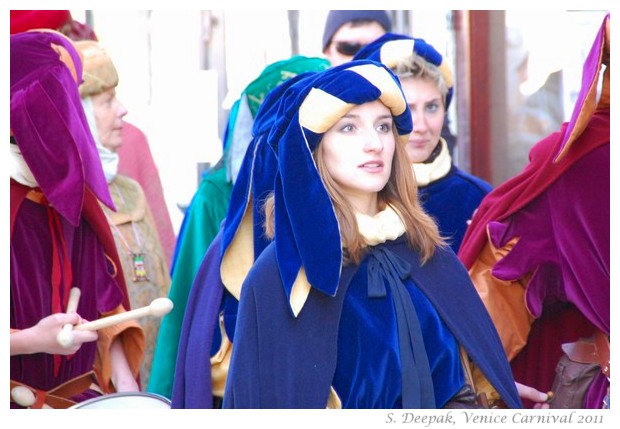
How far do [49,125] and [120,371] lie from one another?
3.22ft

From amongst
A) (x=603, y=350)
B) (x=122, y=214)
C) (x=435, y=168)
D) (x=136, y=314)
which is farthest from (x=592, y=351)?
(x=122, y=214)

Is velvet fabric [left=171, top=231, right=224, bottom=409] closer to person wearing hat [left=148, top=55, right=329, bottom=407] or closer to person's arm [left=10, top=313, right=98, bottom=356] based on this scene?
person's arm [left=10, top=313, right=98, bottom=356]

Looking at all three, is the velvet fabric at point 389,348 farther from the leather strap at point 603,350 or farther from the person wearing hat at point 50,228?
the person wearing hat at point 50,228

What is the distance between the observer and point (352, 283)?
4078 mm

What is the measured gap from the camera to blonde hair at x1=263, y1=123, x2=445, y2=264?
408cm

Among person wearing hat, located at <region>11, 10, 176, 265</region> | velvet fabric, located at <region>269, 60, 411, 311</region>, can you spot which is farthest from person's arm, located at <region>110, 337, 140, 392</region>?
person wearing hat, located at <region>11, 10, 176, 265</region>

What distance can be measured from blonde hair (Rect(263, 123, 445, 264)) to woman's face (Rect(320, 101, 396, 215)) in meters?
0.03

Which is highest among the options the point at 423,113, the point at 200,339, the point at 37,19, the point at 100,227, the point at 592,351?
the point at 37,19

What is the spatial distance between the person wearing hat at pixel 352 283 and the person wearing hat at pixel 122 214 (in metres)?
1.93

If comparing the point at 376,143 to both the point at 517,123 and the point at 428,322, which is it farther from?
the point at 517,123

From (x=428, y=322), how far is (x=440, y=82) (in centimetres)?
182

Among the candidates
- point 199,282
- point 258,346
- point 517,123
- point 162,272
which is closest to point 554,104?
point 517,123

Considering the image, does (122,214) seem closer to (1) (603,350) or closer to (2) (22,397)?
(2) (22,397)
